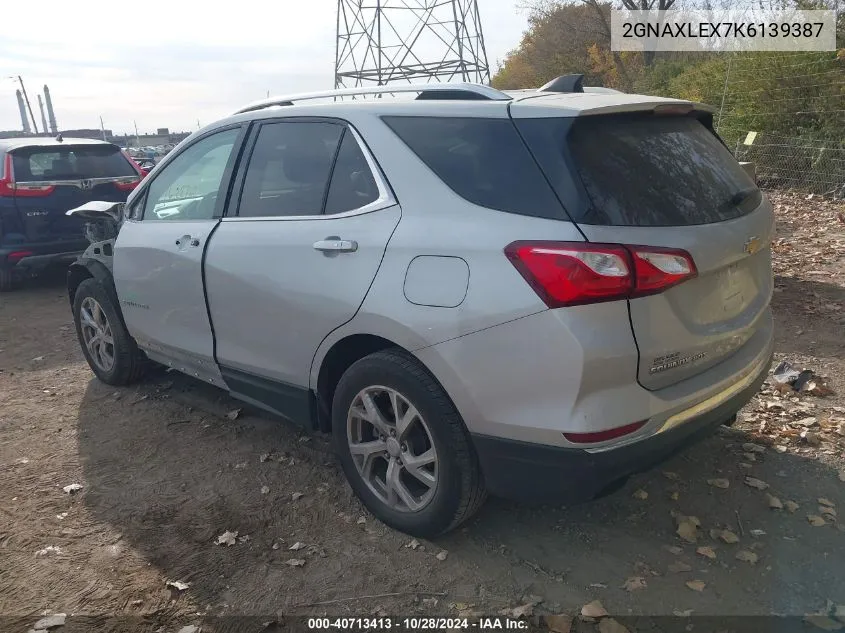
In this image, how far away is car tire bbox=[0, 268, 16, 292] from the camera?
26.4ft

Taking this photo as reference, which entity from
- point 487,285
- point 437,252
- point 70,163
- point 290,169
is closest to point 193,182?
point 290,169

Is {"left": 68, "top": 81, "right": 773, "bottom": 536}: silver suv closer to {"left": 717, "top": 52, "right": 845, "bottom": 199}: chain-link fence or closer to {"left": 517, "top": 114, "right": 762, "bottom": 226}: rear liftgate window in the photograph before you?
{"left": 517, "top": 114, "right": 762, "bottom": 226}: rear liftgate window

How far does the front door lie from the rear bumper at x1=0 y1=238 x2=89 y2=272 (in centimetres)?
390

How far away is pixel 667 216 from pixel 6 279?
805cm

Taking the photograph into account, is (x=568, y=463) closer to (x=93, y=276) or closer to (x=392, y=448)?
(x=392, y=448)

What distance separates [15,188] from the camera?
7.84m

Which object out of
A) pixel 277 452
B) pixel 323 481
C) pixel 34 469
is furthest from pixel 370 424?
pixel 34 469

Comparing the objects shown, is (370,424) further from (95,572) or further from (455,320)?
(95,572)

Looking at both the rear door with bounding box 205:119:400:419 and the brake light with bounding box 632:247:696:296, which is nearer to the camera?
the brake light with bounding box 632:247:696:296

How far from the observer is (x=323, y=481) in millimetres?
3619

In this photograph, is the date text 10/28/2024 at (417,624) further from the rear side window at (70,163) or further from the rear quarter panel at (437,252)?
the rear side window at (70,163)

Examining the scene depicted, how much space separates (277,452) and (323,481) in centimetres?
48

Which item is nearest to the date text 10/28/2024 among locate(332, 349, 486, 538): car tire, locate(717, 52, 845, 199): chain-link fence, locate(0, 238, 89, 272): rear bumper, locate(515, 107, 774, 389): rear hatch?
locate(332, 349, 486, 538): car tire

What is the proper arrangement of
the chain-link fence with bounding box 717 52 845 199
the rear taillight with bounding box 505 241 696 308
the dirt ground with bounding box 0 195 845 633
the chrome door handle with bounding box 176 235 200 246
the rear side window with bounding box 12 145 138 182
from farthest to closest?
the chain-link fence with bounding box 717 52 845 199 < the rear side window with bounding box 12 145 138 182 < the chrome door handle with bounding box 176 235 200 246 < the dirt ground with bounding box 0 195 845 633 < the rear taillight with bounding box 505 241 696 308
